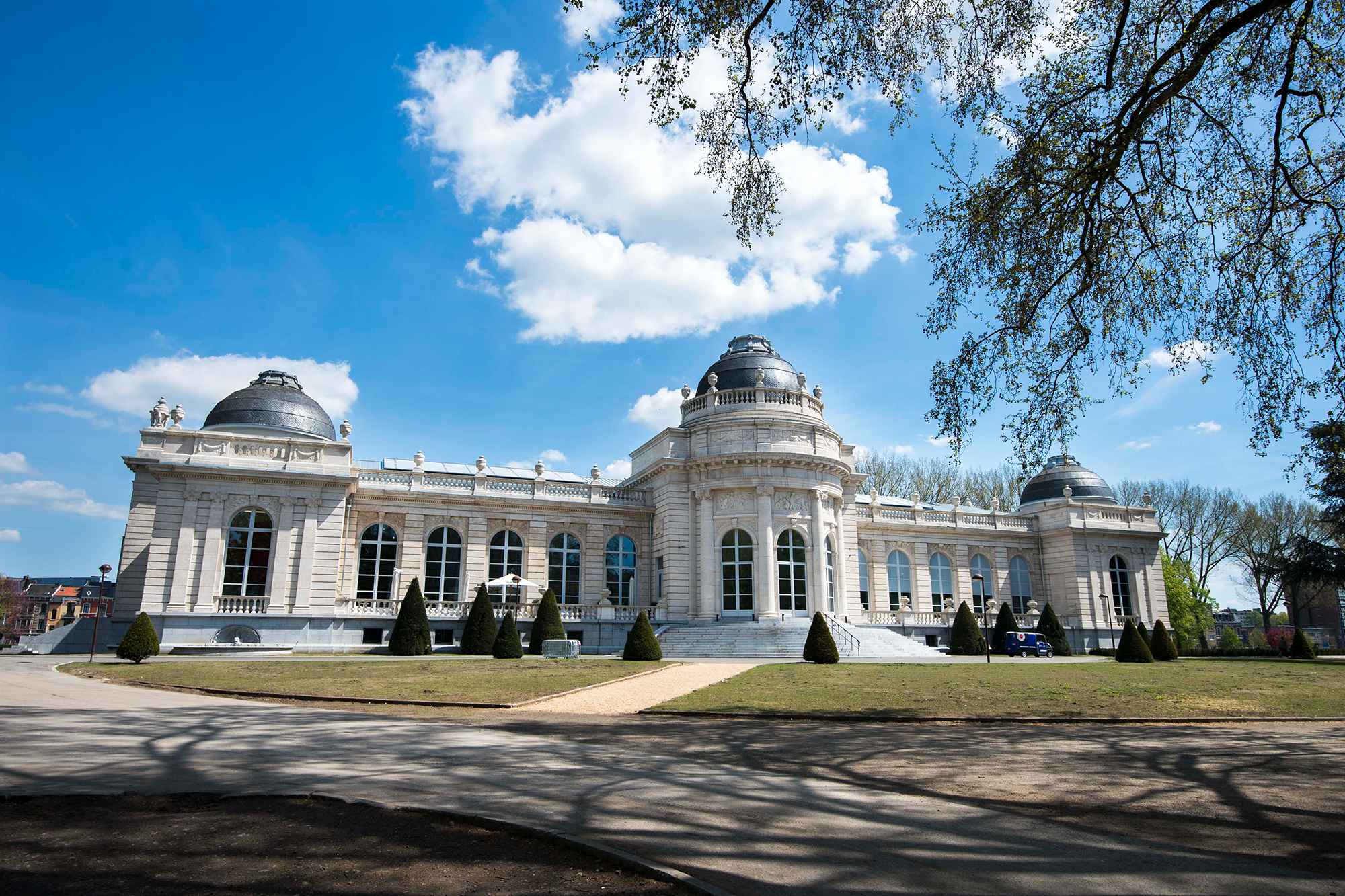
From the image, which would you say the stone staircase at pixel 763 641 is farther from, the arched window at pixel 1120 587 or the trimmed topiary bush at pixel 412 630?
the arched window at pixel 1120 587

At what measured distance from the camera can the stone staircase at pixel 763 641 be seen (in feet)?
93.7

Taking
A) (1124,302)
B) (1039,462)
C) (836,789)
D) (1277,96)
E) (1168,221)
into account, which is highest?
(1277,96)

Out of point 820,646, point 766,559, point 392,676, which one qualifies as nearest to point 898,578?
point 766,559

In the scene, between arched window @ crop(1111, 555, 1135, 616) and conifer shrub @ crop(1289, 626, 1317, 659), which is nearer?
conifer shrub @ crop(1289, 626, 1317, 659)

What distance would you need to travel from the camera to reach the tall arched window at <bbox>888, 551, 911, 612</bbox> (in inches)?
1642

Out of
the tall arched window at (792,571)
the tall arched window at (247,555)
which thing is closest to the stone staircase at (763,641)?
the tall arched window at (792,571)

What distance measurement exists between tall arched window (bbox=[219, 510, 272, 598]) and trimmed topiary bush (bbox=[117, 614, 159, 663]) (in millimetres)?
6465

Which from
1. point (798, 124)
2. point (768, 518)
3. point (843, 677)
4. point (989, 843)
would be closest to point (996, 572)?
point (768, 518)

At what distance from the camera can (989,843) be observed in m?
5.71

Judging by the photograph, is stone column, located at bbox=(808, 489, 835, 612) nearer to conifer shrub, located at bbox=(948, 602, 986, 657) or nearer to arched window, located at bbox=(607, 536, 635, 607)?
conifer shrub, located at bbox=(948, 602, 986, 657)

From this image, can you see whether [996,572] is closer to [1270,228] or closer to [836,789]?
[1270,228]

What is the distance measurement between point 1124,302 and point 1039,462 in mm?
2972

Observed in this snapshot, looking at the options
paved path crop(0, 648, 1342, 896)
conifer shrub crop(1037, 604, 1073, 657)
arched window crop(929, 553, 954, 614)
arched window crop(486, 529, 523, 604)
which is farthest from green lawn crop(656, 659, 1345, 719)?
arched window crop(929, 553, 954, 614)

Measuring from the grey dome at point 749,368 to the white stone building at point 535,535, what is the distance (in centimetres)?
13
